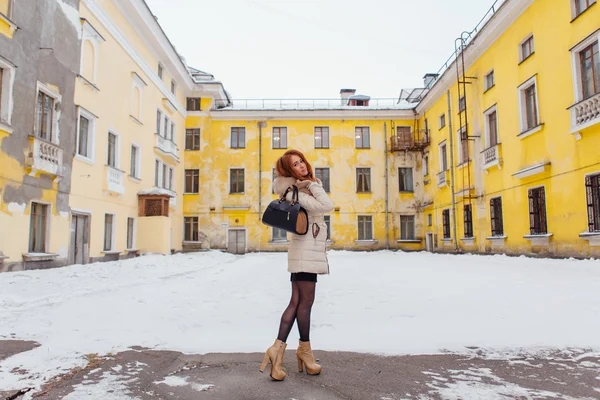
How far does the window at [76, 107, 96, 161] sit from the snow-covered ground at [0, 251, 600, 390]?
24.1 ft

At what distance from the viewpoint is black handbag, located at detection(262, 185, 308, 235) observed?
3225mm

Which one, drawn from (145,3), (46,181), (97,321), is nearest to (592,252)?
(97,321)

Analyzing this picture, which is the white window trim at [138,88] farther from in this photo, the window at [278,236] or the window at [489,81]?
the window at [489,81]

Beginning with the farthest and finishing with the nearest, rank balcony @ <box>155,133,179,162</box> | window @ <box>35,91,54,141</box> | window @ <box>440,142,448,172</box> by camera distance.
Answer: window @ <box>440,142,448,172</box> < balcony @ <box>155,133,179,162</box> < window @ <box>35,91,54,141</box>

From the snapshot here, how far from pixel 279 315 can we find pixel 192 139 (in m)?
24.5

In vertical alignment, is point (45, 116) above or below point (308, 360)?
above

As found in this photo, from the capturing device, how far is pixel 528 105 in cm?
1555

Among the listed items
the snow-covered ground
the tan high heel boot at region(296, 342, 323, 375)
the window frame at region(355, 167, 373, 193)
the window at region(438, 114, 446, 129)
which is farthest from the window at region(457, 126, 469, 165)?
the tan high heel boot at region(296, 342, 323, 375)

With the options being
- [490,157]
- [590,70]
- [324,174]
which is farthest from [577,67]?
[324,174]

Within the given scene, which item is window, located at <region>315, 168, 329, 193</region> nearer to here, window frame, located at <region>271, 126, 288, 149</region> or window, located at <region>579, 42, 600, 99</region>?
window frame, located at <region>271, 126, 288, 149</region>

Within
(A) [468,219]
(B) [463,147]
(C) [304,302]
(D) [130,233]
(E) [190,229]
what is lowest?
(C) [304,302]

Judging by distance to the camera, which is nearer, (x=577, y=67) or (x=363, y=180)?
(x=577, y=67)

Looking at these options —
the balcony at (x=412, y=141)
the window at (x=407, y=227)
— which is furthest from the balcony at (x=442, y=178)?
the window at (x=407, y=227)

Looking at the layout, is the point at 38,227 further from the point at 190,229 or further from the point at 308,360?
the point at 190,229
